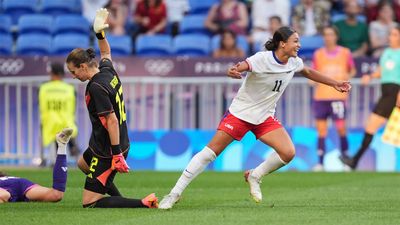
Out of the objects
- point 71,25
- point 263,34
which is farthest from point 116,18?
point 263,34

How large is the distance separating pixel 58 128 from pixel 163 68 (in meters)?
2.33

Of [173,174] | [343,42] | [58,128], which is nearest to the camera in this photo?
[173,174]

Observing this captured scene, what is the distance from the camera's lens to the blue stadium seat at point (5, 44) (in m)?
22.3

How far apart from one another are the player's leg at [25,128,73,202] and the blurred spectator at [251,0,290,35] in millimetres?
10791

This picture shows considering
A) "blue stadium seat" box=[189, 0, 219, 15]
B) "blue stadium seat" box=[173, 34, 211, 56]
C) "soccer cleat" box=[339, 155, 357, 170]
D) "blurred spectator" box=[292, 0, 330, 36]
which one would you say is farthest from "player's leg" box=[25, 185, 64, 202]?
"blue stadium seat" box=[189, 0, 219, 15]

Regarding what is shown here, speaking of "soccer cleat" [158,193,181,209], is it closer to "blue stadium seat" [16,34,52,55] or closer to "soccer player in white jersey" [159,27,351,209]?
"soccer player in white jersey" [159,27,351,209]

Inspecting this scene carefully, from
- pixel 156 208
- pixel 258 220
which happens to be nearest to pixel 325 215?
pixel 258 220

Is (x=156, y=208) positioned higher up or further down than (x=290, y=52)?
further down

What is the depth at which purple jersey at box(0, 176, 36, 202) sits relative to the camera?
1250cm

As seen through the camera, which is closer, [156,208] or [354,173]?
[156,208]

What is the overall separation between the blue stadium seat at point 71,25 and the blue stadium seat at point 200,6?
7.47 feet

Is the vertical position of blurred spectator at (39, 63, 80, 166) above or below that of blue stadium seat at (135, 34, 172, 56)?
below

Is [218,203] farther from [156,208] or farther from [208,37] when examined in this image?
[208,37]

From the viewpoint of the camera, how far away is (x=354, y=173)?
19000 millimetres
